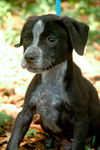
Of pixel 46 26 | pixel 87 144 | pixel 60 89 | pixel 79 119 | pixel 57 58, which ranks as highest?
pixel 46 26

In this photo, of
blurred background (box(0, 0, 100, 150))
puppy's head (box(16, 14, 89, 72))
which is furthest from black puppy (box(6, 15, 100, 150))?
blurred background (box(0, 0, 100, 150))

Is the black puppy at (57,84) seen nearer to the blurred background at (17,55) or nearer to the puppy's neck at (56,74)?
the puppy's neck at (56,74)

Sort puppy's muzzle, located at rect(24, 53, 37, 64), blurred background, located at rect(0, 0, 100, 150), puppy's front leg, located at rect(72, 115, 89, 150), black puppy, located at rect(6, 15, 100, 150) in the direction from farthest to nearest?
1. blurred background, located at rect(0, 0, 100, 150)
2. puppy's front leg, located at rect(72, 115, 89, 150)
3. black puppy, located at rect(6, 15, 100, 150)
4. puppy's muzzle, located at rect(24, 53, 37, 64)

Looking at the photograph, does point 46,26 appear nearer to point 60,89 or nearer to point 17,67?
point 60,89

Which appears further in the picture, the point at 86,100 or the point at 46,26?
the point at 86,100

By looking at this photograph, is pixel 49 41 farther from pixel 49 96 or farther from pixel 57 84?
pixel 49 96

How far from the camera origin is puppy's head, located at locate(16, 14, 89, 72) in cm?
413

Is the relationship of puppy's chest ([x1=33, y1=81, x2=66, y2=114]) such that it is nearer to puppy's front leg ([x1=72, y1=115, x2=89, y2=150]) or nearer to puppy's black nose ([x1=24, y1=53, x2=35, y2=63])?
puppy's front leg ([x1=72, y1=115, x2=89, y2=150])

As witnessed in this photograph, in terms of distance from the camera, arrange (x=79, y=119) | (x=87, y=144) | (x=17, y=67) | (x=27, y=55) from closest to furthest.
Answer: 1. (x=27, y=55)
2. (x=79, y=119)
3. (x=87, y=144)
4. (x=17, y=67)

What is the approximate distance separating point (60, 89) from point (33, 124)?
120cm

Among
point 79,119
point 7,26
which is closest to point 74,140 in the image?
point 79,119

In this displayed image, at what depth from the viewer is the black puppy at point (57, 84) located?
13.7 feet

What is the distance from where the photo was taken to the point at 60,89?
4.52 meters

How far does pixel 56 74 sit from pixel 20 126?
62cm
